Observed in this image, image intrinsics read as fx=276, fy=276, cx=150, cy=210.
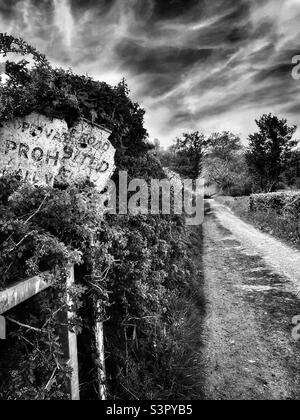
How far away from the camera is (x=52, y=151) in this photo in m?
2.58

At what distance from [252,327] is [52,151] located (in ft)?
13.0

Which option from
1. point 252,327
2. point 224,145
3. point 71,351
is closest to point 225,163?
point 224,145

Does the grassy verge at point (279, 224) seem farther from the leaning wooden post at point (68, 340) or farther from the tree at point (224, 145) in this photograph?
the tree at point (224, 145)

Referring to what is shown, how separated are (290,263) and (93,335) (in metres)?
6.40

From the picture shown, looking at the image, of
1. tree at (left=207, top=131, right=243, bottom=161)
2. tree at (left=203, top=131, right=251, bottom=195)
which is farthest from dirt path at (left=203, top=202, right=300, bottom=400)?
tree at (left=207, top=131, right=243, bottom=161)

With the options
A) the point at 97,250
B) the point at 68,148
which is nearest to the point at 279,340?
the point at 97,250

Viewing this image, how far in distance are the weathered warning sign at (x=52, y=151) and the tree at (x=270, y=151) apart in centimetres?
2666

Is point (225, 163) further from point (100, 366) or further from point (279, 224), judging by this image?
point (100, 366)

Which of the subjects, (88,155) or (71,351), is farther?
(88,155)

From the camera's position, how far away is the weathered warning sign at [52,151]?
252cm

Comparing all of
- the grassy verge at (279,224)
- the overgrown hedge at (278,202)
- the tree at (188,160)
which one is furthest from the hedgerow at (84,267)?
the tree at (188,160)

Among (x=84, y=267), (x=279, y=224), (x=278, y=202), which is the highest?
(x=278, y=202)

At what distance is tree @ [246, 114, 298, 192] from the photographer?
2722cm
